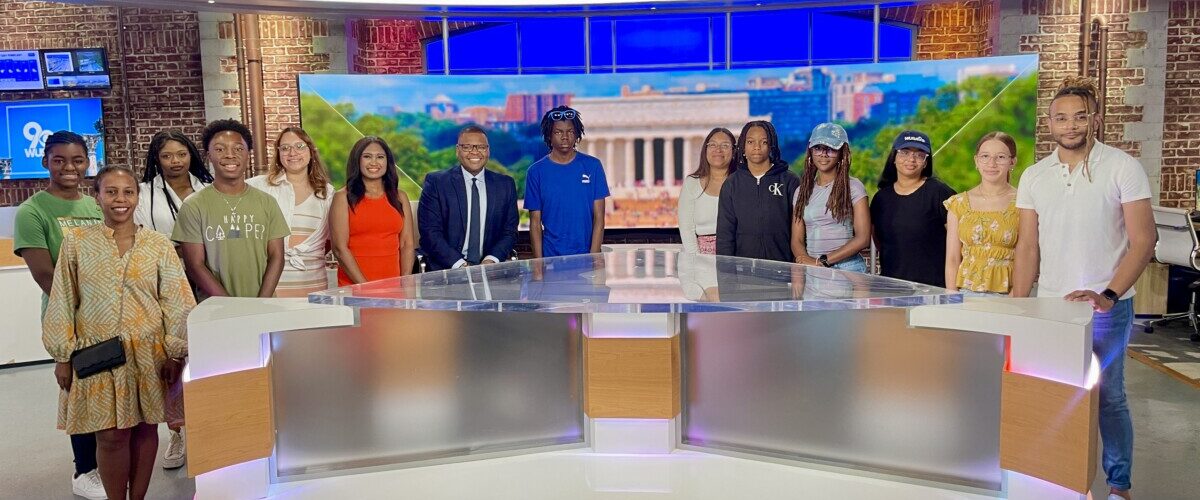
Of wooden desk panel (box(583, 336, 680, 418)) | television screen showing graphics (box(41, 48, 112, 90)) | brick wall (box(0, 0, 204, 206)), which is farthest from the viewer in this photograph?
television screen showing graphics (box(41, 48, 112, 90))

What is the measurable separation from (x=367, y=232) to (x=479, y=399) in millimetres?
1486

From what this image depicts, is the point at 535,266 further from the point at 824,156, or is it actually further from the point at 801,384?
the point at 824,156

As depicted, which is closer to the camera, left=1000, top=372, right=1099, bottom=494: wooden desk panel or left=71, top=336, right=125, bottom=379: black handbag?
left=1000, top=372, right=1099, bottom=494: wooden desk panel

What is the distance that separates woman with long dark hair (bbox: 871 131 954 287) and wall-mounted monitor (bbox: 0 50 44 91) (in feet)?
26.2

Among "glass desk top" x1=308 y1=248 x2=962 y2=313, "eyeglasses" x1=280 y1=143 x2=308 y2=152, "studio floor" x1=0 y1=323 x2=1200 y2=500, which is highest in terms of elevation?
"eyeglasses" x1=280 y1=143 x2=308 y2=152

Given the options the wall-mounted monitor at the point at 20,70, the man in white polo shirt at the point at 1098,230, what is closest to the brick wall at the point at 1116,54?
the man in white polo shirt at the point at 1098,230

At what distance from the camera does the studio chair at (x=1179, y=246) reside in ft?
19.3

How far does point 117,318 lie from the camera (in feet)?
8.78

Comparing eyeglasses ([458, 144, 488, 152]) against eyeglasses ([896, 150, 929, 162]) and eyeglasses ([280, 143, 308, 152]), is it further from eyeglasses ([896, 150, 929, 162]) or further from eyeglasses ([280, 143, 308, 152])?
eyeglasses ([896, 150, 929, 162])

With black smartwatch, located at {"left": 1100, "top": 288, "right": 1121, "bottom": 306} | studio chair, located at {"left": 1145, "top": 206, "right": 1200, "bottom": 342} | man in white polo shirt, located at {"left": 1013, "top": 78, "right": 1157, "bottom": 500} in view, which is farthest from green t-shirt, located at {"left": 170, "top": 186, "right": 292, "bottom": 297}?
studio chair, located at {"left": 1145, "top": 206, "right": 1200, "bottom": 342}

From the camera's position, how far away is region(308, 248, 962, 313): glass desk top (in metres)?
2.11

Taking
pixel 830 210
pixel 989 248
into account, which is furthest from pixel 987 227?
pixel 830 210

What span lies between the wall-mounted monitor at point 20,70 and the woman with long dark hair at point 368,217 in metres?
6.17

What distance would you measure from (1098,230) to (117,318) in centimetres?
300
